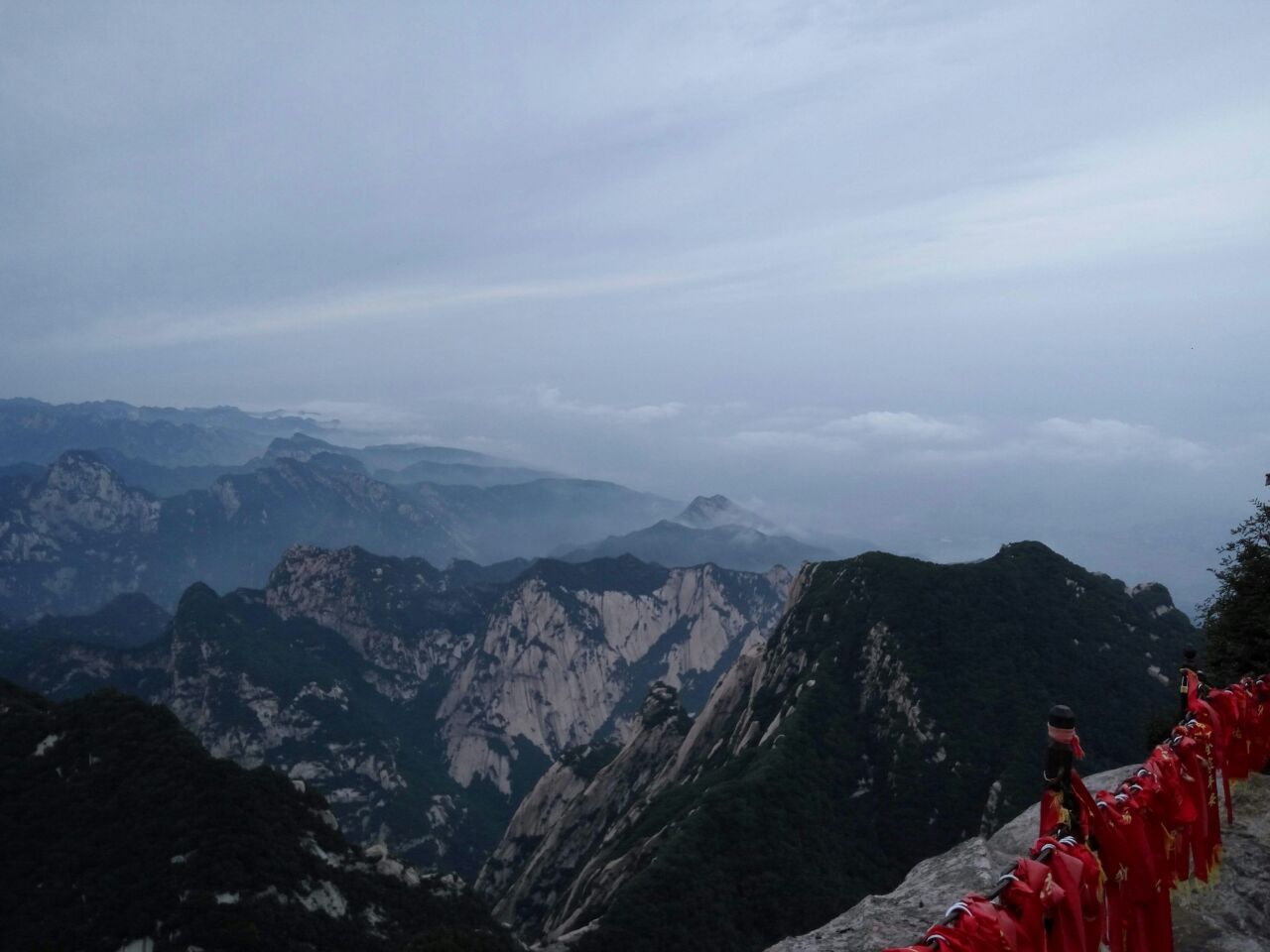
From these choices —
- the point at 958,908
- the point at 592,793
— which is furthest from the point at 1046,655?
the point at 958,908

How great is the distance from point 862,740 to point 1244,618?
265 feet

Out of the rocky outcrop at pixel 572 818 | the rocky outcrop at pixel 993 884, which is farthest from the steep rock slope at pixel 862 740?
the rocky outcrop at pixel 993 884

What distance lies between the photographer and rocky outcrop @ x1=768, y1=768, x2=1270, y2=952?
16.1m

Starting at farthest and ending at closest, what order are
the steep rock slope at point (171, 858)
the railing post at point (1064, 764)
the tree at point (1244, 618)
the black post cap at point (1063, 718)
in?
the steep rock slope at point (171, 858) < the tree at point (1244, 618) < the railing post at point (1064, 764) < the black post cap at point (1063, 718)

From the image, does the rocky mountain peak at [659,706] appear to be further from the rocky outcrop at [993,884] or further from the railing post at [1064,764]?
the railing post at [1064,764]

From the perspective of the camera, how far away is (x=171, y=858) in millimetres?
85625

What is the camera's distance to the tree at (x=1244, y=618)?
3759 cm

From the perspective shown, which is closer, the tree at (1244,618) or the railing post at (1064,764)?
the railing post at (1064,764)

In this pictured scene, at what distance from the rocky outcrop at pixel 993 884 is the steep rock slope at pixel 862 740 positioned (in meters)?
63.5

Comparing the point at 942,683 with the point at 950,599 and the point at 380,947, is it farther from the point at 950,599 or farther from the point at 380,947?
the point at 380,947

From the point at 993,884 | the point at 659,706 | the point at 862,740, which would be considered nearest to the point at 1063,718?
the point at 993,884

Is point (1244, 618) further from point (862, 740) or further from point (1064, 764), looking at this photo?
point (862, 740)

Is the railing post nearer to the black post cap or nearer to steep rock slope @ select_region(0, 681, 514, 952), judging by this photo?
the black post cap

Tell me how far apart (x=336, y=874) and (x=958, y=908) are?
9750 cm
